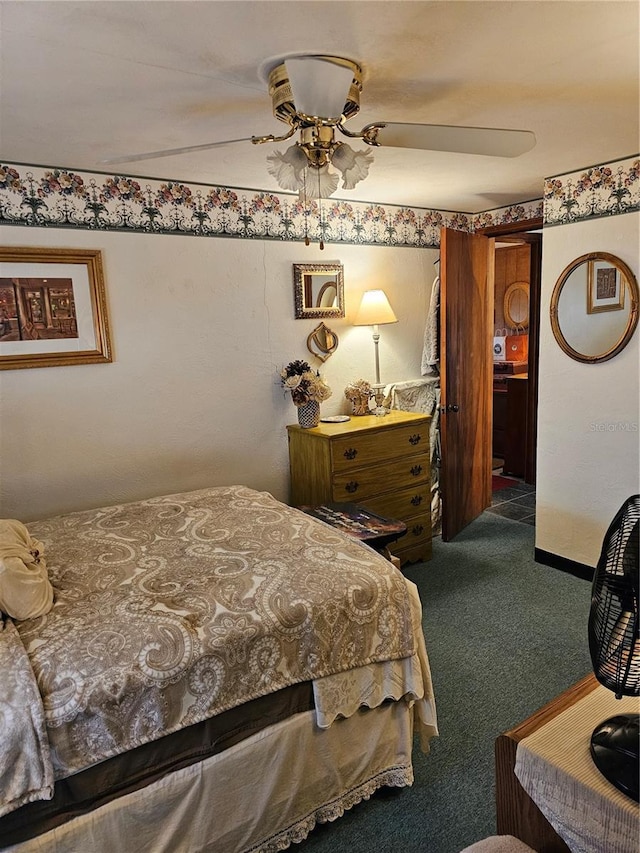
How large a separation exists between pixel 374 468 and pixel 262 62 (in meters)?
2.22

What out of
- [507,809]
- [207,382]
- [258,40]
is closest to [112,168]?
[207,382]

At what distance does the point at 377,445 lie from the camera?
10.9 feet

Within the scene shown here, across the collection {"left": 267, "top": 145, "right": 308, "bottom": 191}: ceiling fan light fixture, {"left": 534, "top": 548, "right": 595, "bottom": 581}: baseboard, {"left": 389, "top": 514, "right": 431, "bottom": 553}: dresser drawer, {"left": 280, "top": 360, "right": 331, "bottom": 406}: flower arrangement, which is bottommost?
{"left": 534, "top": 548, "right": 595, "bottom": 581}: baseboard

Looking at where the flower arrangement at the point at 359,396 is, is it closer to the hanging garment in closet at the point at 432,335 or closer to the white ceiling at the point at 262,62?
the hanging garment in closet at the point at 432,335

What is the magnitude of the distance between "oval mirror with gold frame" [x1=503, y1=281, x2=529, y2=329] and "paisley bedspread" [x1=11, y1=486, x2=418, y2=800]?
472cm

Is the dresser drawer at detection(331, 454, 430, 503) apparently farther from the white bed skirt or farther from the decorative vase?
the white bed skirt

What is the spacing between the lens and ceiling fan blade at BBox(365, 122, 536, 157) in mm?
1582

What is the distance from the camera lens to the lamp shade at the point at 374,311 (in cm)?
359

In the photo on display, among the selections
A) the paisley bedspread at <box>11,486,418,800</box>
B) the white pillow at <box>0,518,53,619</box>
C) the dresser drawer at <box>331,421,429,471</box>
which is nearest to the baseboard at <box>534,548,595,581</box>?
the dresser drawer at <box>331,421,429,471</box>

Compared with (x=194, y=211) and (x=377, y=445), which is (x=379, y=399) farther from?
(x=194, y=211)

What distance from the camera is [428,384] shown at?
414cm

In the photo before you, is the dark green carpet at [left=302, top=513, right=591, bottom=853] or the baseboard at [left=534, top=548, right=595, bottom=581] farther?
the baseboard at [left=534, top=548, right=595, bottom=581]

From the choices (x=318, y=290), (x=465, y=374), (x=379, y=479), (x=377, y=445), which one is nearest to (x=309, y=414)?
(x=377, y=445)

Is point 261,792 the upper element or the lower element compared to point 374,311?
lower
